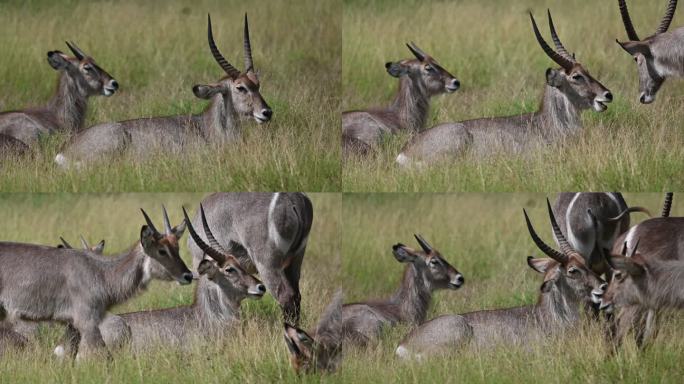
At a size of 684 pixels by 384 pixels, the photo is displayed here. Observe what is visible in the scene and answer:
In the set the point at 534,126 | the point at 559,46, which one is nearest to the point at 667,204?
the point at 534,126

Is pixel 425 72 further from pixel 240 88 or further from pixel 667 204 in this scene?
pixel 667 204

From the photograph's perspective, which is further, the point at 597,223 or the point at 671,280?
the point at 597,223

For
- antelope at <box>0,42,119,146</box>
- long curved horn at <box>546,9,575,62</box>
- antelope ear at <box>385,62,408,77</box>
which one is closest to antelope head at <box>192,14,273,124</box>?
antelope at <box>0,42,119,146</box>

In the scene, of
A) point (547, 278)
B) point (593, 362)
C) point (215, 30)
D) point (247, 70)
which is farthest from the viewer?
point (215, 30)

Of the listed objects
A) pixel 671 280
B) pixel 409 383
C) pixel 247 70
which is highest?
pixel 247 70

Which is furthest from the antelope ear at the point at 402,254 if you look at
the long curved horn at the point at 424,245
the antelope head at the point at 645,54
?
the antelope head at the point at 645,54

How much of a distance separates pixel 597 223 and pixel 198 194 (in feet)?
9.06

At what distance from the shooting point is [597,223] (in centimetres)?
1258

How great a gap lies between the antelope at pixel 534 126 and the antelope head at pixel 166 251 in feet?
5.66

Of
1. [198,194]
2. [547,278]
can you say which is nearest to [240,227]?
[198,194]

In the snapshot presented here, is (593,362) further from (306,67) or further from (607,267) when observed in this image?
(306,67)

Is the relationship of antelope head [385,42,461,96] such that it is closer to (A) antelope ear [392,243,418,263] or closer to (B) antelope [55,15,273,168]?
(B) antelope [55,15,273,168]

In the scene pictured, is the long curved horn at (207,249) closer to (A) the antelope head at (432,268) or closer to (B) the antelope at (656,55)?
(A) the antelope head at (432,268)

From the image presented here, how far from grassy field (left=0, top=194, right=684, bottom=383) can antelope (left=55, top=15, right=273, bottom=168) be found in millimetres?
391
